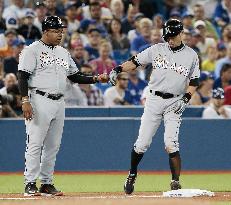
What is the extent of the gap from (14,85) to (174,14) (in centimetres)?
587

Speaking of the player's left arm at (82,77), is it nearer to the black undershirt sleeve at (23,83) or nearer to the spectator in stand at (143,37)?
the black undershirt sleeve at (23,83)

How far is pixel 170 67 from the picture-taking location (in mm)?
10211

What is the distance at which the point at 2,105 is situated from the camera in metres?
13.8

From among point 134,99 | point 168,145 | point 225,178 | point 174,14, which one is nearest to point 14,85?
point 134,99

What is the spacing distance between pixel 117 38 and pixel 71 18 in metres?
1.02

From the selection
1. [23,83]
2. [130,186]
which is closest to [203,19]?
[130,186]

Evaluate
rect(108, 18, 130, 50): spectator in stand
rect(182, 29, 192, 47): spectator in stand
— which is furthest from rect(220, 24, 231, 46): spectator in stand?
rect(108, 18, 130, 50): spectator in stand

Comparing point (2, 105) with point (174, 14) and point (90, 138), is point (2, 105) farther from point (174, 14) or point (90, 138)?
point (174, 14)

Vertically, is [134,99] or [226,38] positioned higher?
[226,38]

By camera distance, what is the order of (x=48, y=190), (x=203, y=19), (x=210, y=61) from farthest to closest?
(x=203, y=19) → (x=210, y=61) → (x=48, y=190)

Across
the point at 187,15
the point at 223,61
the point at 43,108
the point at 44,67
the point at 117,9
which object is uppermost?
the point at 117,9

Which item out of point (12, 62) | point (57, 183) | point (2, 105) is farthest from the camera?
point (12, 62)

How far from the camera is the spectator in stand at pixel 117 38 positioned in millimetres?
17641

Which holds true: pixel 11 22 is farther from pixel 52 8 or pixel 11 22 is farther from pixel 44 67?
pixel 44 67
